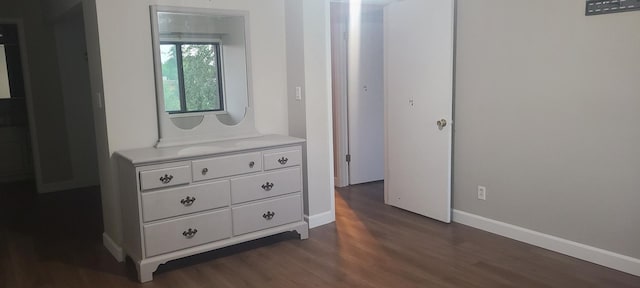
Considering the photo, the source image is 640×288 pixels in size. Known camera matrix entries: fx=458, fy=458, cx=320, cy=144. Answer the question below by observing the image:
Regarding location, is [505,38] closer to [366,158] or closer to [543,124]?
[543,124]

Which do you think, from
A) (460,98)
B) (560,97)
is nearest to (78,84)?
(460,98)

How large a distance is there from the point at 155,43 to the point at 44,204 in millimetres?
2656

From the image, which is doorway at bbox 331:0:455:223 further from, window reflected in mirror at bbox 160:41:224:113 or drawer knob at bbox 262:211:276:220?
window reflected in mirror at bbox 160:41:224:113

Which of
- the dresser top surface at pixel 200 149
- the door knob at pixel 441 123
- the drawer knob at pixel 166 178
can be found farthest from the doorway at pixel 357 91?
the drawer knob at pixel 166 178

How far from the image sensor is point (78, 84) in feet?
17.5

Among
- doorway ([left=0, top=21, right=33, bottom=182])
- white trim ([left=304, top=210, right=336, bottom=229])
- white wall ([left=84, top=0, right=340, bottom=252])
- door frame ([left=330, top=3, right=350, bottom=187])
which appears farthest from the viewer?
doorway ([left=0, top=21, right=33, bottom=182])

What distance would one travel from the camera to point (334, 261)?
3.15 meters

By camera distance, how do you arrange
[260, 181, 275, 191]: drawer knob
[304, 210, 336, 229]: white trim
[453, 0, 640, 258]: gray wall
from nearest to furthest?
[453, 0, 640, 258]: gray wall
[260, 181, 275, 191]: drawer knob
[304, 210, 336, 229]: white trim

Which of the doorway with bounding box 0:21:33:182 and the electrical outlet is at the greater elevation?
the doorway with bounding box 0:21:33:182

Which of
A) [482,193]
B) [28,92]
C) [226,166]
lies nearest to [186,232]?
[226,166]

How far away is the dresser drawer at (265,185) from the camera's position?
127 inches

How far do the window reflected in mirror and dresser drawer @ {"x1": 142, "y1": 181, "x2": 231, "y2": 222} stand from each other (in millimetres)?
680

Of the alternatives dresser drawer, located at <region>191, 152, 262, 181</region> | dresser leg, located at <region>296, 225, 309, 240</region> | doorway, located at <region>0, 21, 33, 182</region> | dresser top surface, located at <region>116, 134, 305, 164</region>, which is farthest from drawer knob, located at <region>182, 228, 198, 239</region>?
doorway, located at <region>0, 21, 33, 182</region>

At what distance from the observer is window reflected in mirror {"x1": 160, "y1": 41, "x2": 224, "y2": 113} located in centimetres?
332
